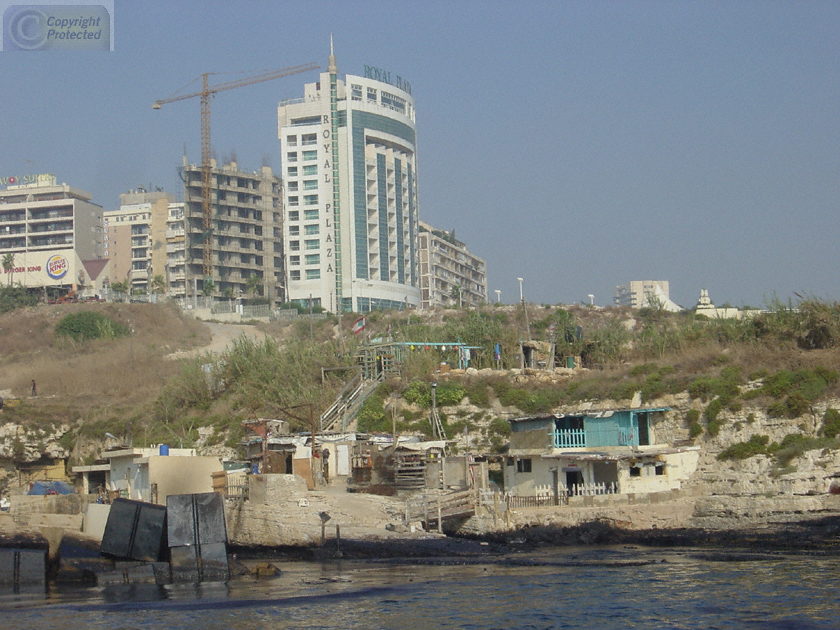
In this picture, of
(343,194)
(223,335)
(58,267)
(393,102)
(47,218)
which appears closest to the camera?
(223,335)

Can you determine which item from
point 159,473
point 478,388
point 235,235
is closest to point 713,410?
point 478,388

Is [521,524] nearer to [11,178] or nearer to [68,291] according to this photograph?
[68,291]

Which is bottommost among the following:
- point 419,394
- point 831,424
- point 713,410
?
point 831,424

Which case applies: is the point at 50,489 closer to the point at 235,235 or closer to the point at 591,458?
the point at 591,458

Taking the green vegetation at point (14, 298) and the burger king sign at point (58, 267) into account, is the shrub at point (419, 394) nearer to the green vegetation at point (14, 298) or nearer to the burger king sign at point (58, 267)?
the green vegetation at point (14, 298)

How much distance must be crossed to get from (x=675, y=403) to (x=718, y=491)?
18.1ft

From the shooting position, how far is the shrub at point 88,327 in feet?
250

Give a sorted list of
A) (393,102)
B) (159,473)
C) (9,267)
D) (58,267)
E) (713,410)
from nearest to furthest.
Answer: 1. (159,473)
2. (713,410)
3. (58,267)
4. (9,267)
5. (393,102)

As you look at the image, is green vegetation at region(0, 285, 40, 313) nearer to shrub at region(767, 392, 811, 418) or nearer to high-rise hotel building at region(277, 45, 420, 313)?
high-rise hotel building at region(277, 45, 420, 313)

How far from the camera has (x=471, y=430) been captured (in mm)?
41219

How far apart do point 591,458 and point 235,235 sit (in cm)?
9006

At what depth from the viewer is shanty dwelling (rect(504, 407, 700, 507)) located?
3347 cm

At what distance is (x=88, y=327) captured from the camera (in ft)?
256

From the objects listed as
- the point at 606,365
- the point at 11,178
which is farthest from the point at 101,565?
the point at 11,178
